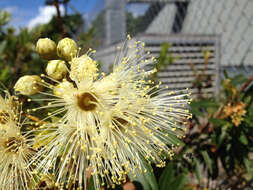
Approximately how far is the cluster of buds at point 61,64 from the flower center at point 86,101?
9 centimetres

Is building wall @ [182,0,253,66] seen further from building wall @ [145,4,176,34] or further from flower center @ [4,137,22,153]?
flower center @ [4,137,22,153]

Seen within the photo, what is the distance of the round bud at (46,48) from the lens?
88 cm

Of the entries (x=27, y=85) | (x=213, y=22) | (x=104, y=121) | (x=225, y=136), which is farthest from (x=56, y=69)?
(x=213, y=22)

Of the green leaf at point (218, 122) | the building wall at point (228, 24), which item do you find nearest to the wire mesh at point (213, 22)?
the building wall at point (228, 24)

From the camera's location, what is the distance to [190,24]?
5820 millimetres

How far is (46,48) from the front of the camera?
89cm

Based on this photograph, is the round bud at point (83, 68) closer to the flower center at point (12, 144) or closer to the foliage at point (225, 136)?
the flower center at point (12, 144)

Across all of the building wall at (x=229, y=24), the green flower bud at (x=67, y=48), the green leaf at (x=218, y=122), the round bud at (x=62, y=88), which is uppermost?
the building wall at (x=229, y=24)

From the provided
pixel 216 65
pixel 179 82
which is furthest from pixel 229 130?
pixel 216 65

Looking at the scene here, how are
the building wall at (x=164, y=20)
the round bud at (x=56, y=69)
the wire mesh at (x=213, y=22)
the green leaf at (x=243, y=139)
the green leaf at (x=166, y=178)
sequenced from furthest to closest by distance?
1. the building wall at (x=164, y=20)
2. the wire mesh at (x=213, y=22)
3. the green leaf at (x=243, y=139)
4. the green leaf at (x=166, y=178)
5. the round bud at (x=56, y=69)

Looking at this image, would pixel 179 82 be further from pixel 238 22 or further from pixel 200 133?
pixel 200 133

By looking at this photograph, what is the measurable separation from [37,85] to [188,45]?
3.81 meters

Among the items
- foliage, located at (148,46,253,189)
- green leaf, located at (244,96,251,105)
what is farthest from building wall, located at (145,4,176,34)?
green leaf, located at (244,96,251,105)

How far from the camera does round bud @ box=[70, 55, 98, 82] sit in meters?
0.87
